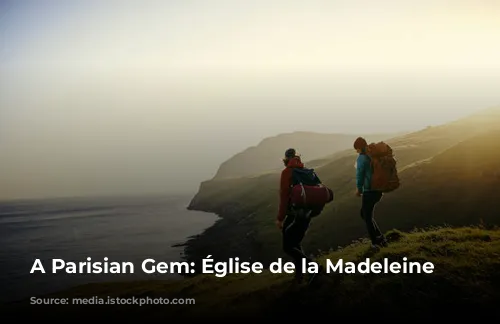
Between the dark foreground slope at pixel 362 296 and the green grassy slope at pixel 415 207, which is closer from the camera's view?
the dark foreground slope at pixel 362 296

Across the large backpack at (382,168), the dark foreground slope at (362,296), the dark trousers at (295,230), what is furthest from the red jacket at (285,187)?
the large backpack at (382,168)

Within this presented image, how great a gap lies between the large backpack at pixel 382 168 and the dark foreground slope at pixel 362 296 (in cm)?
234

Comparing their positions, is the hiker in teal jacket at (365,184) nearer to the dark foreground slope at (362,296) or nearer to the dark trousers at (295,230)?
the dark foreground slope at (362,296)

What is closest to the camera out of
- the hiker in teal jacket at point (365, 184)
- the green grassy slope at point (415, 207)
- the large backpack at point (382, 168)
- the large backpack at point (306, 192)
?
the large backpack at point (306, 192)

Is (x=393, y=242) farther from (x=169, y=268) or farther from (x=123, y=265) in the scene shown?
(x=123, y=265)

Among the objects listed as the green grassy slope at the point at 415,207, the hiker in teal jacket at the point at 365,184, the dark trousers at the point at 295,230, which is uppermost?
the hiker in teal jacket at the point at 365,184

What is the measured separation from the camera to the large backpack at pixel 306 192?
1433 cm

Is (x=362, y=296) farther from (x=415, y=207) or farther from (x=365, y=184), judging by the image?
(x=415, y=207)

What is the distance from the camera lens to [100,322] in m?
15.8

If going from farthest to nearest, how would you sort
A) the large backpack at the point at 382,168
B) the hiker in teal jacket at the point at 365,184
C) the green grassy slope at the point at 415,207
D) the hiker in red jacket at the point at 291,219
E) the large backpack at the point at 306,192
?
1. the green grassy slope at the point at 415,207
2. the hiker in teal jacket at the point at 365,184
3. the large backpack at the point at 382,168
4. the hiker in red jacket at the point at 291,219
5. the large backpack at the point at 306,192

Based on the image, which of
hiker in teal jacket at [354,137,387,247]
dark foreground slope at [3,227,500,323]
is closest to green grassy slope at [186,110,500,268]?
dark foreground slope at [3,227,500,323]

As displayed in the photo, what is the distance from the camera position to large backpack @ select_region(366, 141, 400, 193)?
53.4 feet

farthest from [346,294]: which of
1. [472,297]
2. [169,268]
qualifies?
[169,268]

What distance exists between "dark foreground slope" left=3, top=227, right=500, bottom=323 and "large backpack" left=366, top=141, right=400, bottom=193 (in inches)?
92.0
